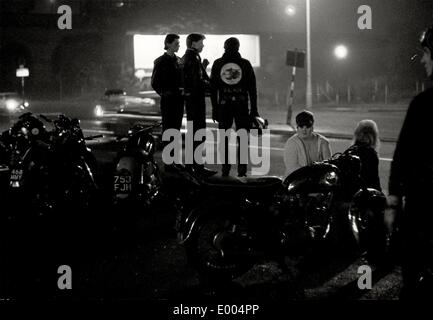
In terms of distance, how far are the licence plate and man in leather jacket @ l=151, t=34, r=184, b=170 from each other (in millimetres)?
2699

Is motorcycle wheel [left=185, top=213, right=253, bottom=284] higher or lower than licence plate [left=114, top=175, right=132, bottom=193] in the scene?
lower

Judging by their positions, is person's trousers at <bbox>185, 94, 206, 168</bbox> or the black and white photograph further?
person's trousers at <bbox>185, 94, 206, 168</bbox>

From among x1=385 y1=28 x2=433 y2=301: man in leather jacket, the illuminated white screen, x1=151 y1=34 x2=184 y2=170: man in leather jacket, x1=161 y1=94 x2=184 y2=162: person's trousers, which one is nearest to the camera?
x1=385 y1=28 x2=433 y2=301: man in leather jacket

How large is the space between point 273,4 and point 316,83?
610cm

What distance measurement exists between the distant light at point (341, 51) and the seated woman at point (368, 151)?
3549 cm

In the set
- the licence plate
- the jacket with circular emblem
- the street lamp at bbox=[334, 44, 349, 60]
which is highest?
the street lamp at bbox=[334, 44, 349, 60]

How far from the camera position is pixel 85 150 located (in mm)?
8406

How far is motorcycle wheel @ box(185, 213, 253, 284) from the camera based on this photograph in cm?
571

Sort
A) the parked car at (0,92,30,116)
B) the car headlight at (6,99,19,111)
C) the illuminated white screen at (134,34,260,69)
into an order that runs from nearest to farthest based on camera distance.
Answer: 1. the parked car at (0,92,30,116)
2. the car headlight at (6,99,19,111)
3. the illuminated white screen at (134,34,260,69)

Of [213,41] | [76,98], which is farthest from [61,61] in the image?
[213,41]

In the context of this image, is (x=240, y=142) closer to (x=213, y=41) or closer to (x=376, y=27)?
(x=213, y=41)

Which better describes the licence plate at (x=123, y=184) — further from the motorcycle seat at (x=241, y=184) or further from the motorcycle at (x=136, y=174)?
the motorcycle seat at (x=241, y=184)

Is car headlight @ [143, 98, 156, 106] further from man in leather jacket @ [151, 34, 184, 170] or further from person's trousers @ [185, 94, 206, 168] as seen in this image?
person's trousers @ [185, 94, 206, 168]

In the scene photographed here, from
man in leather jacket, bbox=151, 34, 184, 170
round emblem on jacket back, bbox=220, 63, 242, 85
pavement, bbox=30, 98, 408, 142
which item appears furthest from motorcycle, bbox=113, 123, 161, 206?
pavement, bbox=30, 98, 408, 142
